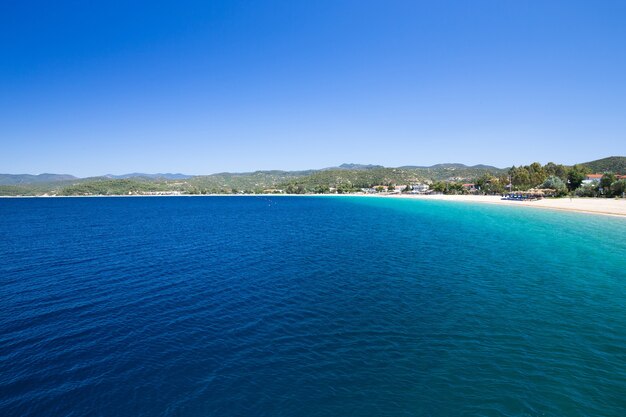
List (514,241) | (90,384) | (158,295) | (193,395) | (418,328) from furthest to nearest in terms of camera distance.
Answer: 1. (514,241)
2. (158,295)
3. (418,328)
4. (90,384)
5. (193,395)

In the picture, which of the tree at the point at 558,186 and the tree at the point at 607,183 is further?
the tree at the point at 558,186

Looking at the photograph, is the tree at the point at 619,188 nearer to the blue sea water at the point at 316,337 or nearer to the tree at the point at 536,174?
the tree at the point at 536,174

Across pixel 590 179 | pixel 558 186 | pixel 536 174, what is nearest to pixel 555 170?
pixel 536 174

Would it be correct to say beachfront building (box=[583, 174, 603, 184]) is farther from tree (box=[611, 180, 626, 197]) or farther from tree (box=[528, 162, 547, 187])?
tree (box=[611, 180, 626, 197])

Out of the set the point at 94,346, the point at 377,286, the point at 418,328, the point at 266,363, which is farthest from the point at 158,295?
the point at 418,328

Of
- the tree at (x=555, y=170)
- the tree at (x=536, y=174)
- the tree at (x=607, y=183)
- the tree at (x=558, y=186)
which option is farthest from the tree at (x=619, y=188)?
the tree at (x=536, y=174)

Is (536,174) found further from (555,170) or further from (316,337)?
(316,337)

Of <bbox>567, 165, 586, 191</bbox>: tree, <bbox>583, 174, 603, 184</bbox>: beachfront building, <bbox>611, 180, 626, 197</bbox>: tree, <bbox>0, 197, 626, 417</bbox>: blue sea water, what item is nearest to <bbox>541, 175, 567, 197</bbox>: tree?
<bbox>567, 165, 586, 191</bbox>: tree

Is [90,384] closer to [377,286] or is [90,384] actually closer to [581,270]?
[377,286]
